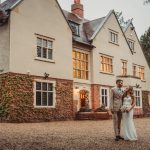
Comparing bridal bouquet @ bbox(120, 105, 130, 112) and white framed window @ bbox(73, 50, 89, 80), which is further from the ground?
white framed window @ bbox(73, 50, 89, 80)

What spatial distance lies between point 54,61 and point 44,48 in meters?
1.25

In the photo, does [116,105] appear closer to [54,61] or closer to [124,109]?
[124,109]

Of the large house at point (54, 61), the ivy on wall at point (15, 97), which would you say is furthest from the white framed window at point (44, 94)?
the ivy on wall at point (15, 97)

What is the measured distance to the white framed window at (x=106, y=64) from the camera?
2704 centimetres

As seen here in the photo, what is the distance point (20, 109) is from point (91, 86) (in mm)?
8574

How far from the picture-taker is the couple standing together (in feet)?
30.0

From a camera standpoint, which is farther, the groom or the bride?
the groom

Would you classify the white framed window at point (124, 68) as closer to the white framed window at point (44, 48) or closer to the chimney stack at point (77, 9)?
the chimney stack at point (77, 9)

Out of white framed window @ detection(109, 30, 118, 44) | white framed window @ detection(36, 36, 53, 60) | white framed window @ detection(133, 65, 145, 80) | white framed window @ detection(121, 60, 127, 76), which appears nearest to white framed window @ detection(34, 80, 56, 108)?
white framed window @ detection(36, 36, 53, 60)

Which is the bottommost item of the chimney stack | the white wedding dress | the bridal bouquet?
the white wedding dress

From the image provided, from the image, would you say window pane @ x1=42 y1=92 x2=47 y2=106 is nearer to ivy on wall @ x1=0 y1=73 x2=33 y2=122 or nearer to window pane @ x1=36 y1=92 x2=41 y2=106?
window pane @ x1=36 y1=92 x2=41 y2=106

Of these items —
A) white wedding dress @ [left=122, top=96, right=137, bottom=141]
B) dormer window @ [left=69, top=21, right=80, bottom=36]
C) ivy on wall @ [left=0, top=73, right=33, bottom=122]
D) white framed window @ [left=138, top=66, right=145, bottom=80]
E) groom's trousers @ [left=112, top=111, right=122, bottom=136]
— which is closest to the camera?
white wedding dress @ [left=122, top=96, right=137, bottom=141]

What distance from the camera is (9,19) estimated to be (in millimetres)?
19047

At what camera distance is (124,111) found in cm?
920
